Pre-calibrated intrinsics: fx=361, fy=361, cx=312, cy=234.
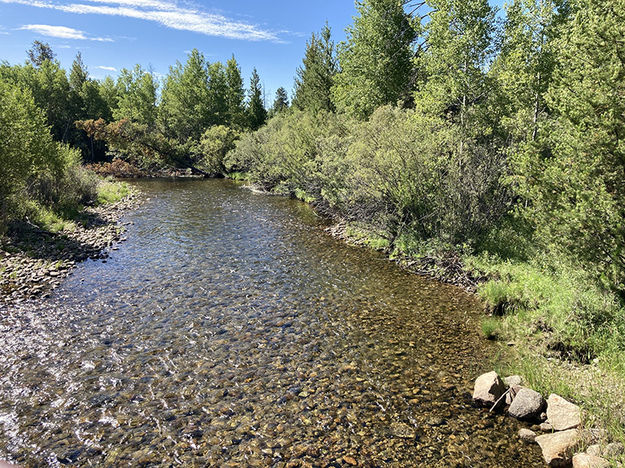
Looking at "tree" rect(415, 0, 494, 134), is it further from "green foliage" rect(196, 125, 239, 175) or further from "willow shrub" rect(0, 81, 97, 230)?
"green foliage" rect(196, 125, 239, 175)

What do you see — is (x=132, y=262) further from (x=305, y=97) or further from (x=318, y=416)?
(x=305, y=97)

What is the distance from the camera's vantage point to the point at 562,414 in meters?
6.89

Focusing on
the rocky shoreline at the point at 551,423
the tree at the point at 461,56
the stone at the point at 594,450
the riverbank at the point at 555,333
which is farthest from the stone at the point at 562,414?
the tree at the point at 461,56

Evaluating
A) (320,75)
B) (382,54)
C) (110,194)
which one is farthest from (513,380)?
(320,75)

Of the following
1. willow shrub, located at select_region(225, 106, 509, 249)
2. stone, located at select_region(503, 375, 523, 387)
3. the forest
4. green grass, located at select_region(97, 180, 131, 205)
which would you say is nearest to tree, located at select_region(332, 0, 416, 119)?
the forest

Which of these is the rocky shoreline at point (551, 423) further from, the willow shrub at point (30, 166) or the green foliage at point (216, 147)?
the green foliage at point (216, 147)

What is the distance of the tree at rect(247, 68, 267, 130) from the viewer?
72.9 metres

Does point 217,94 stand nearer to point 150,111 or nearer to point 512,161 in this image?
point 150,111

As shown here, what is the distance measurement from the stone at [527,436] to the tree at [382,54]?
28.5 meters

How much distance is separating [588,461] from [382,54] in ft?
107

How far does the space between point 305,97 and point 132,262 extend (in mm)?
45702

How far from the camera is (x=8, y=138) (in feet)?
56.4

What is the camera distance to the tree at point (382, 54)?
31.5 meters

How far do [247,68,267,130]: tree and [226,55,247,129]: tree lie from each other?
1.62m
